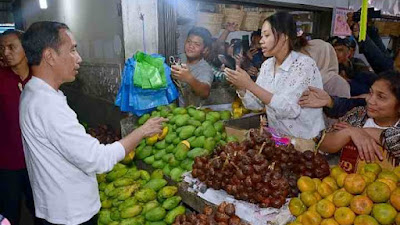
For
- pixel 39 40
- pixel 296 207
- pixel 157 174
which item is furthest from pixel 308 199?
pixel 39 40

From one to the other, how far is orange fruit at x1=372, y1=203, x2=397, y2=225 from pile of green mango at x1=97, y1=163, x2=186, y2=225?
1.37 metres

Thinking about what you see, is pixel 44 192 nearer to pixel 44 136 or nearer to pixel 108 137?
pixel 44 136

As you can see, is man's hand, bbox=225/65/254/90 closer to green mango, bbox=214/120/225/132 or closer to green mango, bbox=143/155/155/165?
green mango, bbox=214/120/225/132

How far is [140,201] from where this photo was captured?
261cm

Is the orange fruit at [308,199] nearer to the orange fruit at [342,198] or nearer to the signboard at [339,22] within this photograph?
the orange fruit at [342,198]

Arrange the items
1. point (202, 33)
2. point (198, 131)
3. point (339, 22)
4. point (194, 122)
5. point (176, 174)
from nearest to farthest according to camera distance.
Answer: point (176, 174), point (198, 131), point (194, 122), point (202, 33), point (339, 22)

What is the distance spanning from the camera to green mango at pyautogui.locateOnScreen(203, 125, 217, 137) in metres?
2.99

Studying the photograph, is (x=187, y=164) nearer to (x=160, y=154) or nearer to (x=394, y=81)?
(x=160, y=154)

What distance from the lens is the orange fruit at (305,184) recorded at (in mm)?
1988

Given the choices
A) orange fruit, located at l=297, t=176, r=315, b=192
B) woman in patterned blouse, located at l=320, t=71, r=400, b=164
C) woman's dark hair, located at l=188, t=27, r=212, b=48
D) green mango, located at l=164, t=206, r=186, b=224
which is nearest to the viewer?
orange fruit, located at l=297, t=176, r=315, b=192

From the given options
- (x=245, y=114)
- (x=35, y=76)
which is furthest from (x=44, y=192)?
(x=245, y=114)

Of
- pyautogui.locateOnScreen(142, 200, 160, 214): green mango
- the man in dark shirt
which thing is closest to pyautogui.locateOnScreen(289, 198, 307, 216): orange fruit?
pyautogui.locateOnScreen(142, 200, 160, 214): green mango

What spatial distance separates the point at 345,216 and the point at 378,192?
0.72 ft

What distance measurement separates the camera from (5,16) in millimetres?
9977
